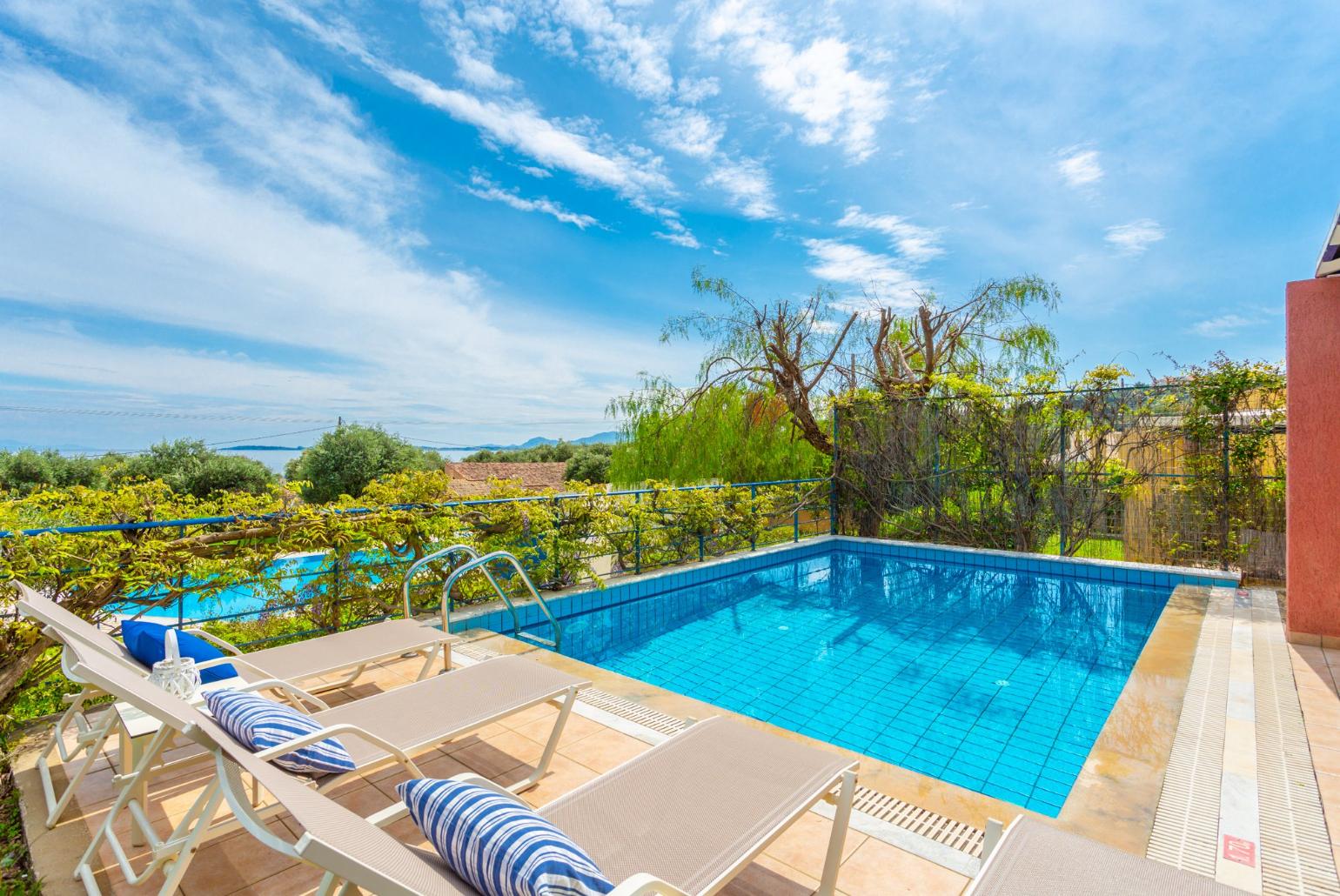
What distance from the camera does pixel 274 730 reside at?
1.88 metres

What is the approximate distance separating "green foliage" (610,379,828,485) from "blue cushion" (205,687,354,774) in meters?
9.83

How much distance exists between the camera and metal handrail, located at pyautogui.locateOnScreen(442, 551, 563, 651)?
453 cm

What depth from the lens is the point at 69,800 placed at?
2.61 metres

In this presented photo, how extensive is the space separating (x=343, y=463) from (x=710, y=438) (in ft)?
67.5

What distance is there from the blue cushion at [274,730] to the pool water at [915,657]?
9.44 feet

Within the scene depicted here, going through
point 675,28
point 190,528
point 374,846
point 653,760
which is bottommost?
point 653,760

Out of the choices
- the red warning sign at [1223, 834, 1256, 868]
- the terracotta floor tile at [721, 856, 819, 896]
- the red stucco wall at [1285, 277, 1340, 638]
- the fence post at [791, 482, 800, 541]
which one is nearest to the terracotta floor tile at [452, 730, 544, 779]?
the terracotta floor tile at [721, 856, 819, 896]

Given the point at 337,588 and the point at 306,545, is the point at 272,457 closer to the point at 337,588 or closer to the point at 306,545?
the point at 337,588

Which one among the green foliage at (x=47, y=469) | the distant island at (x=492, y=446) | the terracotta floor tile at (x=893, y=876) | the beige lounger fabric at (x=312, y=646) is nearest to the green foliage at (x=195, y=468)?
the distant island at (x=492, y=446)

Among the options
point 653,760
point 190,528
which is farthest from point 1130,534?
point 190,528

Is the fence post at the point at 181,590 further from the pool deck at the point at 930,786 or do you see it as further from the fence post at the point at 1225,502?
the fence post at the point at 1225,502

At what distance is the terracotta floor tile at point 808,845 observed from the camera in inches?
88.0

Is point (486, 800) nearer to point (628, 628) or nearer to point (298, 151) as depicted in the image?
point (628, 628)

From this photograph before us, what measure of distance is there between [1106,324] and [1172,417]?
6.83 metres
